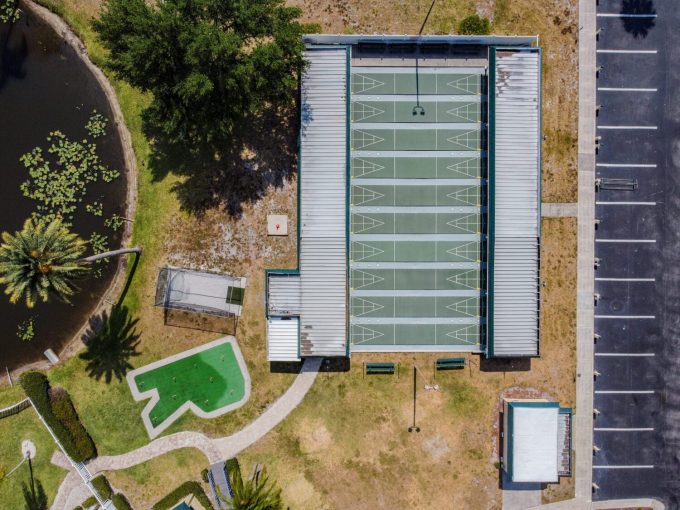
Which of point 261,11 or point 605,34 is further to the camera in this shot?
point 605,34

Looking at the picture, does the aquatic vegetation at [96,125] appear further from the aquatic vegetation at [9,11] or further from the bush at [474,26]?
the bush at [474,26]

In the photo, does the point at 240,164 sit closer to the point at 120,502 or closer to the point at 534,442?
the point at 120,502

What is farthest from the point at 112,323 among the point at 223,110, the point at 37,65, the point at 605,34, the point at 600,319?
the point at 605,34

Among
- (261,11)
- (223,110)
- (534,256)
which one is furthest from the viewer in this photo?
(534,256)

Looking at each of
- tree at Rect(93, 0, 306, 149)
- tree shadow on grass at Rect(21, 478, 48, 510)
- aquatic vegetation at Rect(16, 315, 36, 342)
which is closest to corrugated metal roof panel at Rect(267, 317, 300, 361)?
tree at Rect(93, 0, 306, 149)

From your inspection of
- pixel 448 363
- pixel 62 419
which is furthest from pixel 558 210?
pixel 62 419

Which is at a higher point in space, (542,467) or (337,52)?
(337,52)

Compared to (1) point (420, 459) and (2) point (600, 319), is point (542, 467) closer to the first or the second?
(1) point (420, 459)
